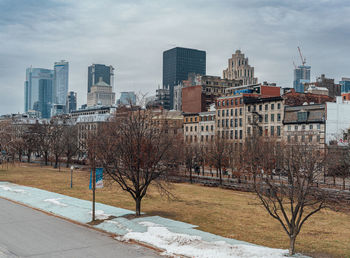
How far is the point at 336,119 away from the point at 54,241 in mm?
72965

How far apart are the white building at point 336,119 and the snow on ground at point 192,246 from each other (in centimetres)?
6477

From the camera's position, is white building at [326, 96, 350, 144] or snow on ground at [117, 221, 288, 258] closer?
snow on ground at [117, 221, 288, 258]

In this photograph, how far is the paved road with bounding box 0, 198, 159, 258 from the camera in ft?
68.3

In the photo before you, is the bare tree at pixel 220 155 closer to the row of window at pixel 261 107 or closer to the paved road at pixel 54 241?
the row of window at pixel 261 107

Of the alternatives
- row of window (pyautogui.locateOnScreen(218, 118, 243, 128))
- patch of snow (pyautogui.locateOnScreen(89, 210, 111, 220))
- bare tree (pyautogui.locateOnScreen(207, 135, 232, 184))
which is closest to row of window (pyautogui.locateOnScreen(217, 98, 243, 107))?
row of window (pyautogui.locateOnScreen(218, 118, 243, 128))

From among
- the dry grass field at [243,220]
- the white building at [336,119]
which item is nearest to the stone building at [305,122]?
the white building at [336,119]

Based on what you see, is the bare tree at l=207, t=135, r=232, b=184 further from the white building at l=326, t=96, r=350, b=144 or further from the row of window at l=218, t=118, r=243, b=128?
the white building at l=326, t=96, r=350, b=144

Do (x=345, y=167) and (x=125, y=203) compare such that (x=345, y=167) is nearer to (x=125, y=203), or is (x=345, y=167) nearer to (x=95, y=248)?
(x=125, y=203)

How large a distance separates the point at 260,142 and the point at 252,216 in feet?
132

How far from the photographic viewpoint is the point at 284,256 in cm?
1950

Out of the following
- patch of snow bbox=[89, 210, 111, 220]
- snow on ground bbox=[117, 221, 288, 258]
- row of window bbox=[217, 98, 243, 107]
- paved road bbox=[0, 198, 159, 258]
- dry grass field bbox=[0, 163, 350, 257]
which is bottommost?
dry grass field bbox=[0, 163, 350, 257]

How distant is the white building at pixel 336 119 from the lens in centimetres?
8200

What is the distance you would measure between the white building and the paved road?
6618 cm

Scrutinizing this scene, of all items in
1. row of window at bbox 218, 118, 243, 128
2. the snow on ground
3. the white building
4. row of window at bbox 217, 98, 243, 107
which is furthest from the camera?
row of window at bbox 217, 98, 243, 107
